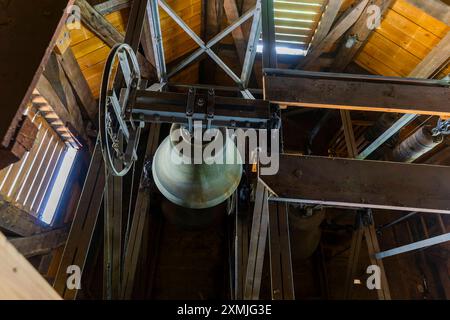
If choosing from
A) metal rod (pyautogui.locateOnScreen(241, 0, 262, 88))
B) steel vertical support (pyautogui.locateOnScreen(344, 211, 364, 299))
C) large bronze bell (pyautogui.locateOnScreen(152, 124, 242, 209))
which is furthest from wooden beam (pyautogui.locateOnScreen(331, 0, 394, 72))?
large bronze bell (pyautogui.locateOnScreen(152, 124, 242, 209))

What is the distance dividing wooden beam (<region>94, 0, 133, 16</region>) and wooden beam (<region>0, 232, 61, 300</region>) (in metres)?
3.37

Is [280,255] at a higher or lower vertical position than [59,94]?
lower

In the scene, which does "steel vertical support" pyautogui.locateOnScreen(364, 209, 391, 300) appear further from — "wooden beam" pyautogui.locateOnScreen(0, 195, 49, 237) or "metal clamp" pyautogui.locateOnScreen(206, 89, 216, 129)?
"wooden beam" pyautogui.locateOnScreen(0, 195, 49, 237)

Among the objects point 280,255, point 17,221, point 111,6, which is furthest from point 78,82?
point 280,255

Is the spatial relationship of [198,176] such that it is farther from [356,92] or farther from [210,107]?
[356,92]

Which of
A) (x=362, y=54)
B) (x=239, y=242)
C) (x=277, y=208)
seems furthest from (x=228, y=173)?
(x=362, y=54)

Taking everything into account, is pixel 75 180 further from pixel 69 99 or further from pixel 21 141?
pixel 21 141

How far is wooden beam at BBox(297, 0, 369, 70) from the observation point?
14.2ft

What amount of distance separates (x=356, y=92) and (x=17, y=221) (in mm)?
3469

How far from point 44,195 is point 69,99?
1.29 metres

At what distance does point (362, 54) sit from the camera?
5.23 m

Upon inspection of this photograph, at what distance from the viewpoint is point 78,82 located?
12.3 ft

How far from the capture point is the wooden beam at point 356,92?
6.53 feet

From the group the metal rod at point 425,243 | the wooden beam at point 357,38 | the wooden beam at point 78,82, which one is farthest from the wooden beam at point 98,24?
the metal rod at point 425,243
